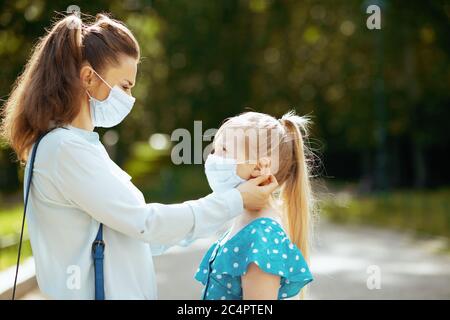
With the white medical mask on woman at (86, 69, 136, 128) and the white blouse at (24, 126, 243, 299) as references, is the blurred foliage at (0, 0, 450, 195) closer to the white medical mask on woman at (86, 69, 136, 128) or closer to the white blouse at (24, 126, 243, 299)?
the white medical mask on woman at (86, 69, 136, 128)

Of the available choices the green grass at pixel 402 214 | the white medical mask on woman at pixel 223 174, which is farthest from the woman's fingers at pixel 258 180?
the green grass at pixel 402 214

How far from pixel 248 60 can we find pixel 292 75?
99.9 inches

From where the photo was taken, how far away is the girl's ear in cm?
332

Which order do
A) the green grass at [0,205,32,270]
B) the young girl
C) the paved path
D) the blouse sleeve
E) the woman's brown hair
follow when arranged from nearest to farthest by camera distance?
1. the blouse sleeve
2. the woman's brown hair
3. the young girl
4. the paved path
5. the green grass at [0,205,32,270]

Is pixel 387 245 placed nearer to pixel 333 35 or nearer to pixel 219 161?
pixel 219 161

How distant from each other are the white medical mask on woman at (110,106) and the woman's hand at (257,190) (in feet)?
1.98

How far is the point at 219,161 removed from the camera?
3359 millimetres

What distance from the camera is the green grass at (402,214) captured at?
1563cm

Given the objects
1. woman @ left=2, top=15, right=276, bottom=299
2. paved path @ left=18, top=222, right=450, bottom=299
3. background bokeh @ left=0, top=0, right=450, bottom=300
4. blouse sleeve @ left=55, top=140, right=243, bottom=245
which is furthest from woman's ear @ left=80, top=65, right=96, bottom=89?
background bokeh @ left=0, top=0, right=450, bottom=300

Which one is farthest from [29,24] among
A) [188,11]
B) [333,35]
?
[333,35]

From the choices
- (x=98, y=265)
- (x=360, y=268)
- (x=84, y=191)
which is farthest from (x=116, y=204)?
(x=360, y=268)

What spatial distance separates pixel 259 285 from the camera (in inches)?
124

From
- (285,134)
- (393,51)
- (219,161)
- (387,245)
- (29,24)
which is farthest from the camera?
(393,51)

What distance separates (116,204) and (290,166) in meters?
1.03
